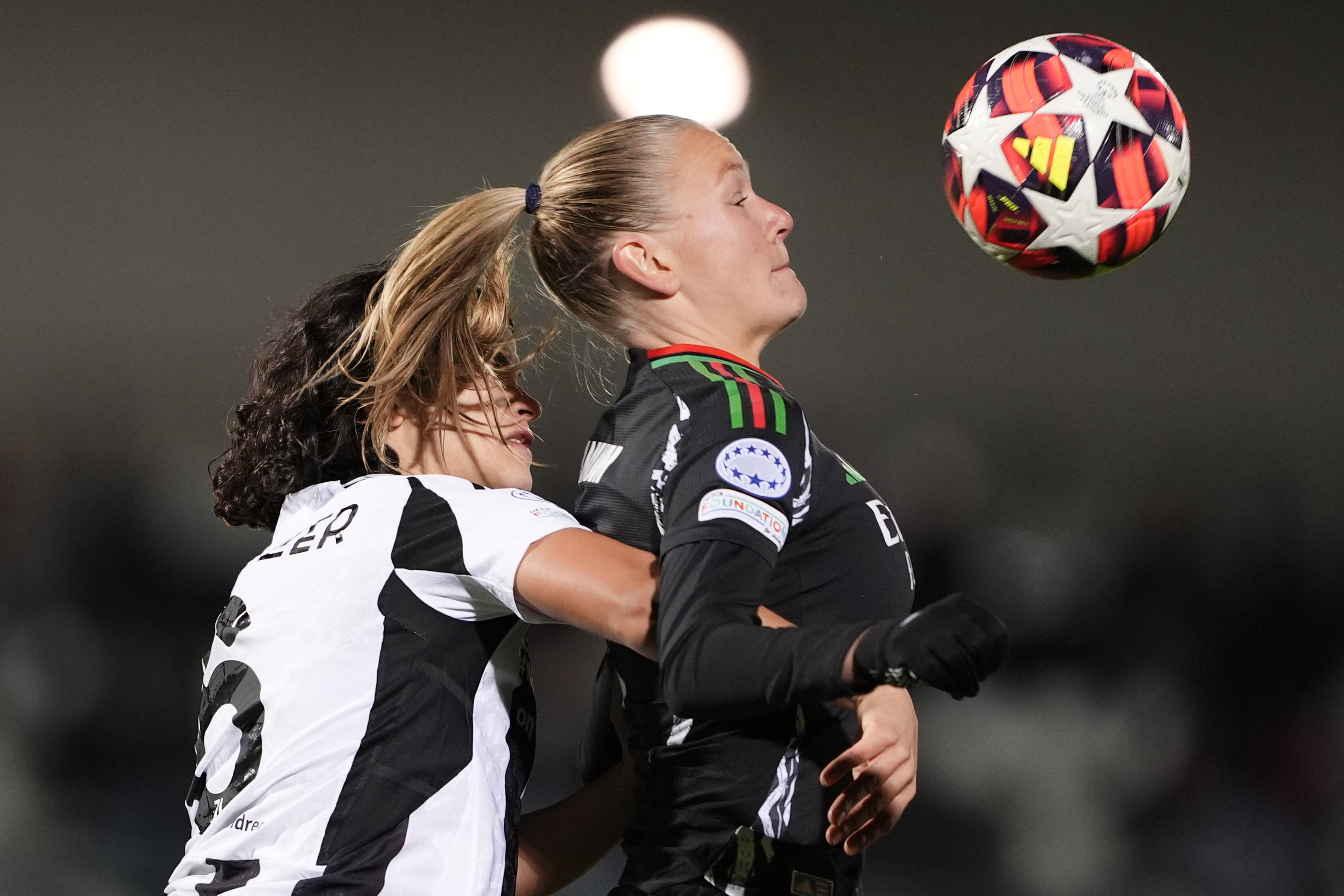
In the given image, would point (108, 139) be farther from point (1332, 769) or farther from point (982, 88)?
point (1332, 769)

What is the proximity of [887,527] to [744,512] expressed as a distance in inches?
10.1

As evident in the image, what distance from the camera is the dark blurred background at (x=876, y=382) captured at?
110 inches

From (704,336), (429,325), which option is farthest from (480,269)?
(704,336)

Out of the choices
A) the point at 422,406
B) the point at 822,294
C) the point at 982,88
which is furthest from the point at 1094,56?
the point at 822,294

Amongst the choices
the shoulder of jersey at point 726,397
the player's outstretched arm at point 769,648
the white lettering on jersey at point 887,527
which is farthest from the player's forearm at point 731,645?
the white lettering on jersey at point 887,527

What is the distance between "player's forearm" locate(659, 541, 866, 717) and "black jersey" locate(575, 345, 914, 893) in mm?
95

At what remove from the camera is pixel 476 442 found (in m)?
1.21

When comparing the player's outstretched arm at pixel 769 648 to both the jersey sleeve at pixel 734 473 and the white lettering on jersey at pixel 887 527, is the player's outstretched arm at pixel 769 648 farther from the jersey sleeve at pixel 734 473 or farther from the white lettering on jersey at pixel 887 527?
the white lettering on jersey at pixel 887 527

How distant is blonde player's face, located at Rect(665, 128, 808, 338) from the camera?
1.13 metres

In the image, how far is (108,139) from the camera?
3098 mm

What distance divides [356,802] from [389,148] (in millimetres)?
2485

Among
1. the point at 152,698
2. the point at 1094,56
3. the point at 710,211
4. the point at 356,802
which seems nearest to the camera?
the point at 356,802

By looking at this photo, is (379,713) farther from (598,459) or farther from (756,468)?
(756,468)

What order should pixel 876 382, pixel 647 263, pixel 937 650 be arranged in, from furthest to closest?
pixel 876 382
pixel 647 263
pixel 937 650
